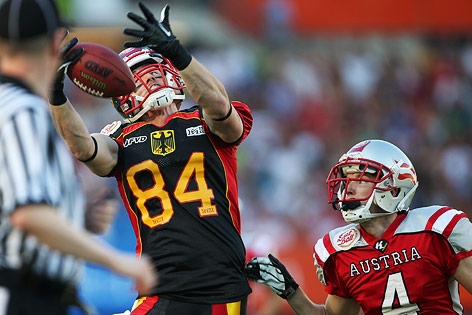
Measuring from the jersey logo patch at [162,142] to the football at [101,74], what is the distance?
0.33 metres

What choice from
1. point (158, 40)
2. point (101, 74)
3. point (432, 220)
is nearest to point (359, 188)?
point (432, 220)

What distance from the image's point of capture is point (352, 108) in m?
14.9

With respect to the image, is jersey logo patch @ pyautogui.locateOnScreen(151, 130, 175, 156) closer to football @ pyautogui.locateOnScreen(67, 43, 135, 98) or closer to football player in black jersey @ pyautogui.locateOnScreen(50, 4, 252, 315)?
football player in black jersey @ pyautogui.locateOnScreen(50, 4, 252, 315)

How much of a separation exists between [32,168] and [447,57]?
A: 15.4 metres

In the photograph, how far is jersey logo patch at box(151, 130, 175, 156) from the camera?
4.08 meters

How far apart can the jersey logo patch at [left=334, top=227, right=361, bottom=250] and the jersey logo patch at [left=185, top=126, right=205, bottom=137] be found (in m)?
1.08

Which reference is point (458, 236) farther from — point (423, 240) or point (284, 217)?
point (284, 217)

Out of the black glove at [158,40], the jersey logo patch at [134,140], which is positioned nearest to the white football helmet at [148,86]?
the jersey logo patch at [134,140]

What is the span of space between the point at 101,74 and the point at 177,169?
26.3 inches

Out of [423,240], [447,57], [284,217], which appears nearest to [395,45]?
[447,57]

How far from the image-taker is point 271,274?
171 inches

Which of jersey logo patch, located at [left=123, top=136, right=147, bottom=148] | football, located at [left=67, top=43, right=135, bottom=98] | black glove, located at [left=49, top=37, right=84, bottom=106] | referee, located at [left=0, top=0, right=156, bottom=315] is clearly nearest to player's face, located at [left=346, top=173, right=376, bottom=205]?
jersey logo patch, located at [left=123, top=136, right=147, bottom=148]

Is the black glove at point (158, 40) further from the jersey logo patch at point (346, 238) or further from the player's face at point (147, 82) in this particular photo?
the jersey logo patch at point (346, 238)

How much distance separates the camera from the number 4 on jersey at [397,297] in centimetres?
418
